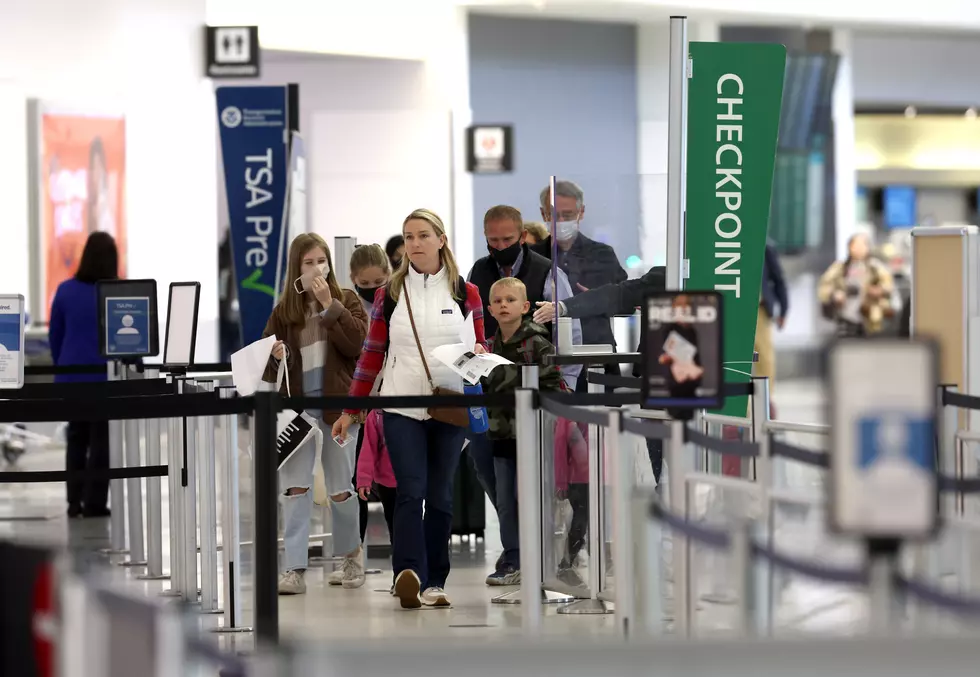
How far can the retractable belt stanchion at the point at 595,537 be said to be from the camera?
5.18 m

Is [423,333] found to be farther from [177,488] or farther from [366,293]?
[366,293]

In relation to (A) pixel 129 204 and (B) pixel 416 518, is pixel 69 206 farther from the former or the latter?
(B) pixel 416 518

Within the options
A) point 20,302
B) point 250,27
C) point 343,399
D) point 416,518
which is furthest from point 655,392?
point 250,27

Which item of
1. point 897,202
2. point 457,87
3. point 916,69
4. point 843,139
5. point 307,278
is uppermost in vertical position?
point 916,69

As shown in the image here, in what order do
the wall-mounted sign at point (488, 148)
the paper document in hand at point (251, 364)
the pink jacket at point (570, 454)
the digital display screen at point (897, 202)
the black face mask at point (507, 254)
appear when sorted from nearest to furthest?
the pink jacket at point (570, 454) < the paper document in hand at point (251, 364) < the black face mask at point (507, 254) < the wall-mounted sign at point (488, 148) < the digital display screen at point (897, 202)

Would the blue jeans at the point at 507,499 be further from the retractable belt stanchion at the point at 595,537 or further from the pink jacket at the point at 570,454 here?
the pink jacket at the point at 570,454

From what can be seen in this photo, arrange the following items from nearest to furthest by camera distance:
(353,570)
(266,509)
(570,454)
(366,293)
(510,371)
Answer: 1. (266,509)
2. (570,454)
3. (510,371)
4. (353,570)
5. (366,293)

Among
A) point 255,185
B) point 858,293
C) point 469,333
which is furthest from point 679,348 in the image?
point 858,293

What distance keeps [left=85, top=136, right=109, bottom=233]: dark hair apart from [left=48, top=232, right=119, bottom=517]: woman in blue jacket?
4.09 metres

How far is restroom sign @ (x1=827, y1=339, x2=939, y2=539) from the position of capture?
7.64 feet

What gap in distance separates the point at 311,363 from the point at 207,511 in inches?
36.5

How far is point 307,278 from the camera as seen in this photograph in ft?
20.6

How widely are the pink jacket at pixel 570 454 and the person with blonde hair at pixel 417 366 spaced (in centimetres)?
54

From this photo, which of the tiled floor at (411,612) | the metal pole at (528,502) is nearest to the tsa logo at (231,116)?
the tiled floor at (411,612)
